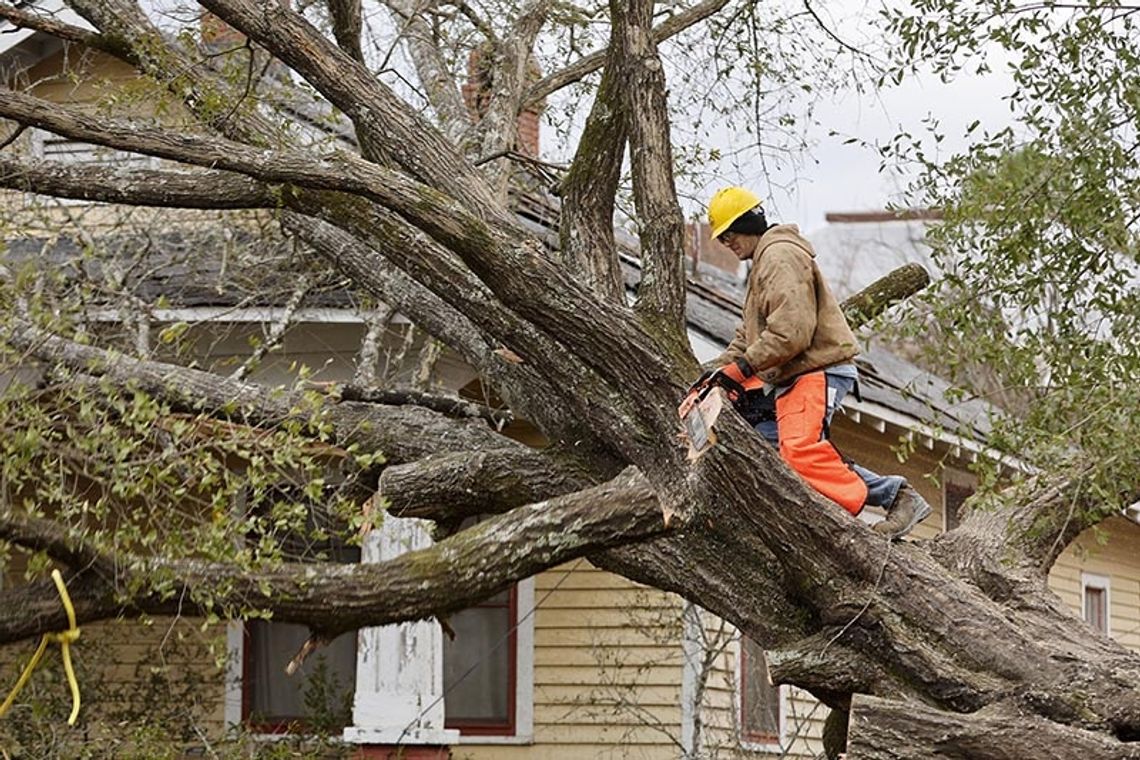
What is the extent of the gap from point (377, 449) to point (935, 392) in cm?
1374

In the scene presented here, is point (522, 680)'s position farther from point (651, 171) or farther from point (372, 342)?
point (651, 171)

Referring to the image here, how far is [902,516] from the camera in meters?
7.40

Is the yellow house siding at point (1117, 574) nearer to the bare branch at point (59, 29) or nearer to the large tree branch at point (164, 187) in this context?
the bare branch at point (59, 29)

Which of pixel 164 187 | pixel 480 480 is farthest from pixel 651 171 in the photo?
pixel 164 187

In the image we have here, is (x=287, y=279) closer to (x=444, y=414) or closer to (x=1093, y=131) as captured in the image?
(x=444, y=414)

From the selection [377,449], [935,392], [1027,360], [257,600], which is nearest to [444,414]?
[377,449]

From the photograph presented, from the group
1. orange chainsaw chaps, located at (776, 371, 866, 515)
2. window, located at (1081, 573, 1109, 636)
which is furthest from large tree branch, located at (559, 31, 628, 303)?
window, located at (1081, 573, 1109, 636)

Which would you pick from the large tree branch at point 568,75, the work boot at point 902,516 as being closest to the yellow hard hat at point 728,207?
the work boot at point 902,516

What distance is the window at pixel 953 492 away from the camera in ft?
57.7

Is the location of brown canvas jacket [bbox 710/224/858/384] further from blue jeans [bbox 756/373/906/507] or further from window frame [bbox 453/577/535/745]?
window frame [bbox 453/577/535/745]

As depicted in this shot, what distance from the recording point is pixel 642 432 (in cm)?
714

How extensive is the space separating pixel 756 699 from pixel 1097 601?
795cm

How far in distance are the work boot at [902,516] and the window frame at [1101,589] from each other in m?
13.3

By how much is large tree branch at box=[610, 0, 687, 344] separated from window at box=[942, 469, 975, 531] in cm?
1059
